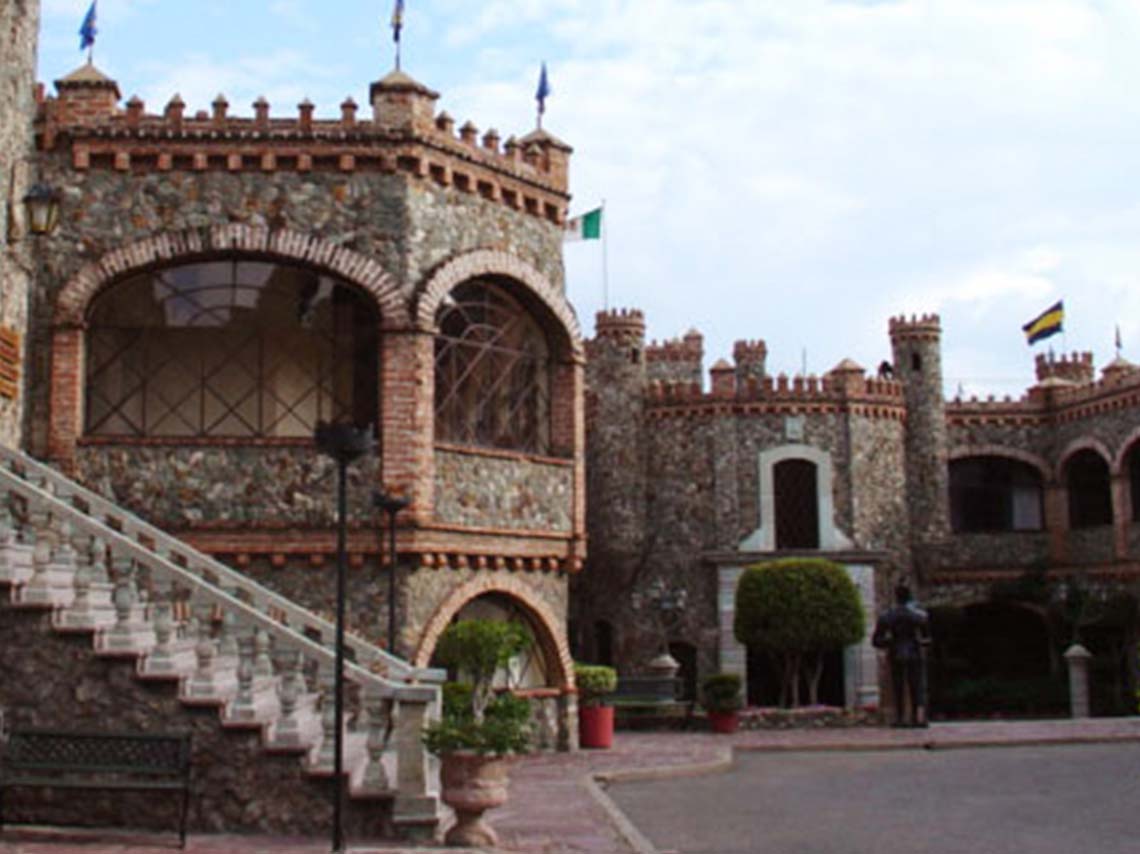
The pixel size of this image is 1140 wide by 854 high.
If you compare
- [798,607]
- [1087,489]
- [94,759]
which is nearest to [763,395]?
[798,607]

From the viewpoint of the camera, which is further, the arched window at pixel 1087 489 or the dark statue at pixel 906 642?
the arched window at pixel 1087 489

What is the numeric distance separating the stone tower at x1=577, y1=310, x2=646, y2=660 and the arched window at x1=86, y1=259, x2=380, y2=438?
18.7 metres

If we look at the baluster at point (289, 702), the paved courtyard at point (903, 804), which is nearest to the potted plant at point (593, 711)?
the paved courtyard at point (903, 804)

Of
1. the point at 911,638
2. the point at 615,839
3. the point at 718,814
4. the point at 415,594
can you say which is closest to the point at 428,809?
the point at 615,839

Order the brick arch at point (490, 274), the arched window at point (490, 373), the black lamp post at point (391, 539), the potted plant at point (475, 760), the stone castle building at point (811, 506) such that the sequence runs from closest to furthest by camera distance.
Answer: the potted plant at point (475, 760), the black lamp post at point (391, 539), the brick arch at point (490, 274), the arched window at point (490, 373), the stone castle building at point (811, 506)

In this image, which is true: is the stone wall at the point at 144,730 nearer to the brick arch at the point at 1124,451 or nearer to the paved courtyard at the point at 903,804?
the paved courtyard at the point at 903,804

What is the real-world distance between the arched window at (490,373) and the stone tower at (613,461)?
1658cm

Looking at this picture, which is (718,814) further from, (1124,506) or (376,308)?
(1124,506)

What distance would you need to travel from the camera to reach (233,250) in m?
17.9

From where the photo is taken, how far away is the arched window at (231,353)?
18.5 metres

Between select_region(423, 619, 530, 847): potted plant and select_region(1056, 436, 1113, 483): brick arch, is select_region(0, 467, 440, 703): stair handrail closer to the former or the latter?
select_region(423, 619, 530, 847): potted plant

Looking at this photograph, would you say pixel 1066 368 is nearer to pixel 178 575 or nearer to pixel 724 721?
pixel 724 721

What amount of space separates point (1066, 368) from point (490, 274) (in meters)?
28.9

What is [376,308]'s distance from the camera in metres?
18.3
